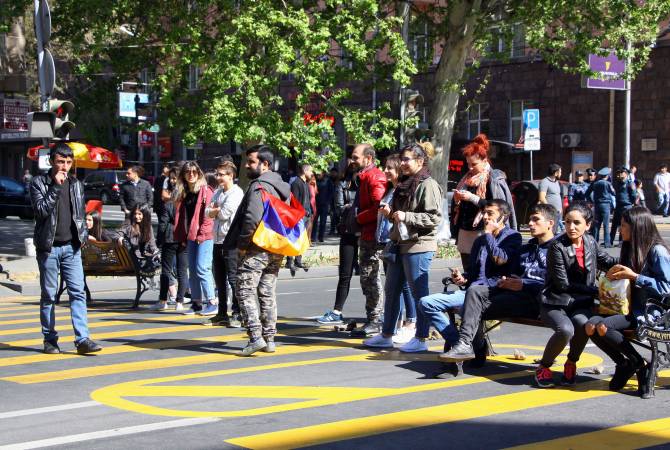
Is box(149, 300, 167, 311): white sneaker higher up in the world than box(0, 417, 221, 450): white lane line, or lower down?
lower down

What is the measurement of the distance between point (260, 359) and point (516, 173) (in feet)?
104

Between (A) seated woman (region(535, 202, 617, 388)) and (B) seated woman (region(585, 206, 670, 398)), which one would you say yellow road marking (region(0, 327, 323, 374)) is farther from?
(B) seated woman (region(585, 206, 670, 398))

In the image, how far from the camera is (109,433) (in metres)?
6.68

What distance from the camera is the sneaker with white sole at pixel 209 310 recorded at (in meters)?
13.0

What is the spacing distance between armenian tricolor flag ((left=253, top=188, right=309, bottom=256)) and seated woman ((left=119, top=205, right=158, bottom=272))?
15.6 ft

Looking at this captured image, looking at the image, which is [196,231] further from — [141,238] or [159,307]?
[141,238]

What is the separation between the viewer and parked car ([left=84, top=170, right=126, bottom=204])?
52281mm

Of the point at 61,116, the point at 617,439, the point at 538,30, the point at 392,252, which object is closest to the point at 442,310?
Result: the point at 392,252

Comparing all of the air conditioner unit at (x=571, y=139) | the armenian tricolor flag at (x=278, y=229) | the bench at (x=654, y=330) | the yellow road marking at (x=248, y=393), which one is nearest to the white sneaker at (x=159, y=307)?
the armenian tricolor flag at (x=278, y=229)

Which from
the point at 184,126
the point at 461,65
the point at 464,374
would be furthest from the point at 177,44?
the point at 464,374

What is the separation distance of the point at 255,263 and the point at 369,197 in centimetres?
151

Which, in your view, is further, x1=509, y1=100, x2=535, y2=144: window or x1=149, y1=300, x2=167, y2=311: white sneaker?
x1=509, y1=100, x2=535, y2=144: window

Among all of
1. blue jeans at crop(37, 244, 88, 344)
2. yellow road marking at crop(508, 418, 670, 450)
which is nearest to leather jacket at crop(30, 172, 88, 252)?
blue jeans at crop(37, 244, 88, 344)

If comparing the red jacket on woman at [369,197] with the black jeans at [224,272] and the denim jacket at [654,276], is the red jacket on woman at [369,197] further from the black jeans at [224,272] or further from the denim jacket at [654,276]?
the denim jacket at [654,276]
